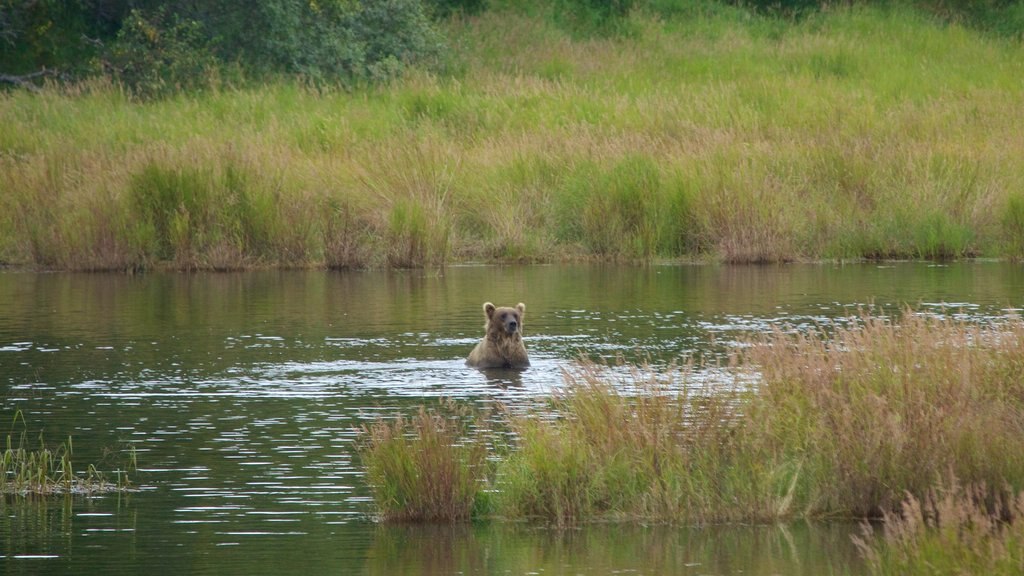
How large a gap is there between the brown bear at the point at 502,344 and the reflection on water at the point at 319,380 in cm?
21

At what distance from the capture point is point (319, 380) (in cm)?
1603

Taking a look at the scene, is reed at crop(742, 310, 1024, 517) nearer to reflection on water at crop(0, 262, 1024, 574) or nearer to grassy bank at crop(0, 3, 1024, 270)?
reflection on water at crop(0, 262, 1024, 574)

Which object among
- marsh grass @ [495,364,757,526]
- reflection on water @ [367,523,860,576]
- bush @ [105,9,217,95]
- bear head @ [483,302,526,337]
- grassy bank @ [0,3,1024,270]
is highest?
bush @ [105,9,217,95]

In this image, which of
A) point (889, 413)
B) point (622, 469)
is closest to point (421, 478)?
point (622, 469)

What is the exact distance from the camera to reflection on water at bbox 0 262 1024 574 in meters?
9.45

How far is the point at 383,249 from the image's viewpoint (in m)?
27.8

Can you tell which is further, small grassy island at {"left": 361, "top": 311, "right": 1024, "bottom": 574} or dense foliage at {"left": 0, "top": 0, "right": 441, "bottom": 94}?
dense foliage at {"left": 0, "top": 0, "right": 441, "bottom": 94}

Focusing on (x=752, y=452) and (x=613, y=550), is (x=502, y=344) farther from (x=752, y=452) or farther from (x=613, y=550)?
(x=613, y=550)

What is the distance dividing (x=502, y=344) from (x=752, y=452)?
6591 millimetres

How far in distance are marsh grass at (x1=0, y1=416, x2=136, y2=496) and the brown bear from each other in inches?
215

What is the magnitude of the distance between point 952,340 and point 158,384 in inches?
306

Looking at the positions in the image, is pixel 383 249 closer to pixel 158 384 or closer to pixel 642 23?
pixel 158 384

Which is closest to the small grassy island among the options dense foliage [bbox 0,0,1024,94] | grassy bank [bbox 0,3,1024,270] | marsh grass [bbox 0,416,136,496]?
marsh grass [bbox 0,416,136,496]

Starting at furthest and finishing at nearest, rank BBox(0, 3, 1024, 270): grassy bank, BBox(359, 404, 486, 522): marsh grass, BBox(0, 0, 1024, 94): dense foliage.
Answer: BBox(0, 0, 1024, 94): dense foliage < BBox(0, 3, 1024, 270): grassy bank < BBox(359, 404, 486, 522): marsh grass
